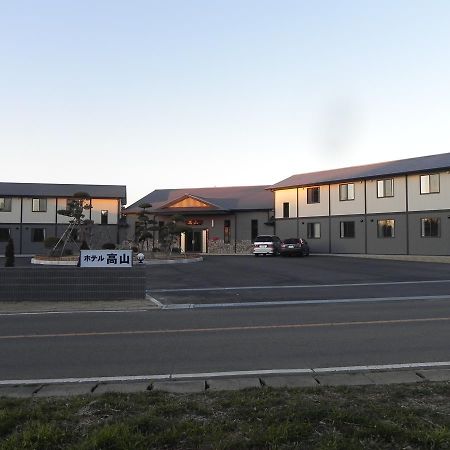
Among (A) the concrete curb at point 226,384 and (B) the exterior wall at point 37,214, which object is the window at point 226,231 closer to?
(B) the exterior wall at point 37,214

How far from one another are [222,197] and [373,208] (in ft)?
55.7

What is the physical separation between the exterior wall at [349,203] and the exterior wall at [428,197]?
159 inches

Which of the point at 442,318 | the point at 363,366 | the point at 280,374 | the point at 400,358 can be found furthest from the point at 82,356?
the point at 442,318

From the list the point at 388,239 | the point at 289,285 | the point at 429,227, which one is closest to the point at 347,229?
the point at 388,239

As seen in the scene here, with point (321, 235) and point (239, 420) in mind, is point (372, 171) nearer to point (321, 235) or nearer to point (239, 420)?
point (321, 235)

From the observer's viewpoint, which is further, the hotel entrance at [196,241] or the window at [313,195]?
the hotel entrance at [196,241]

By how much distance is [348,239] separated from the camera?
3959 cm

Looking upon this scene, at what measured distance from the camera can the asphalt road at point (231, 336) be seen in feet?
23.3

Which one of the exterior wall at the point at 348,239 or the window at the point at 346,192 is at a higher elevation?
the window at the point at 346,192

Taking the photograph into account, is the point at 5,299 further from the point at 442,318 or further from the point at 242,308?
the point at 442,318

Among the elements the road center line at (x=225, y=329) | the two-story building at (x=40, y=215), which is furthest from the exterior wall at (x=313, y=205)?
the road center line at (x=225, y=329)

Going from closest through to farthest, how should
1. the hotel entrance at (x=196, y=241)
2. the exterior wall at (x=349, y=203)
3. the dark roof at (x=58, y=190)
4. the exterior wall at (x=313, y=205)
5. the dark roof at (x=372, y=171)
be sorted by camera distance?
the dark roof at (x=372, y=171)
the exterior wall at (x=349, y=203)
the exterior wall at (x=313, y=205)
the dark roof at (x=58, y=190)
the hotel entrance at (x=196, y=241)

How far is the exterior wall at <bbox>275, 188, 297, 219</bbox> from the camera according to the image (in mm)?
44219

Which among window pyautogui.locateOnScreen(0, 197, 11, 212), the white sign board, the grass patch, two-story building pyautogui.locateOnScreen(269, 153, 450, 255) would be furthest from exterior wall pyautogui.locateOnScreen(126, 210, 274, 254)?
the grass patch
